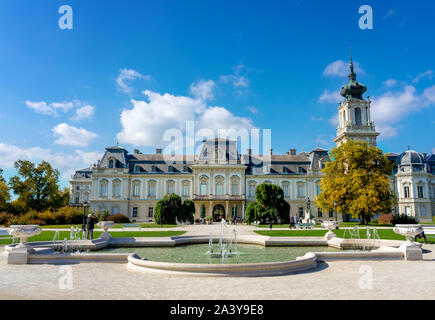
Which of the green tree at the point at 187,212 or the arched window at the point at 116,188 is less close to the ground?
the arched window at the point at 116,188

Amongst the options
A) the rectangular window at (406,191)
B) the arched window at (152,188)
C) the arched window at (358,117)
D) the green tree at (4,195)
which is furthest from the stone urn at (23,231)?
the rectangular window at (406,191)

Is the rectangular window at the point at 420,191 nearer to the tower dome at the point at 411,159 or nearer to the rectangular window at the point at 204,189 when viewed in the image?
the tower dome at the point at 411,159

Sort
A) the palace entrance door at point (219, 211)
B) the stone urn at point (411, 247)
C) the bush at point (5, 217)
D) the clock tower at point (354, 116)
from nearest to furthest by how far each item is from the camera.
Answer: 1. the stone urn at point (411, 247)
2. the bush at point (5, 217)
3. the clock tower at point (354, 116)
4. the palace entrance door at point (219, 211)

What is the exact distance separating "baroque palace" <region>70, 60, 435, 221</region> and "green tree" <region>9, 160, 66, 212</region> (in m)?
7.19

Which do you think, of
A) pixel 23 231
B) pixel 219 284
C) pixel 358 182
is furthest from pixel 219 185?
pixel 219 284

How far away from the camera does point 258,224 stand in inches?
1216

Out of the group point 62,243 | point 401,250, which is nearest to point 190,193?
point 62,243

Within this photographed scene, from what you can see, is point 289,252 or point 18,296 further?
point 289,252

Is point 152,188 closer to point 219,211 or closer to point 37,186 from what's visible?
point 219,211

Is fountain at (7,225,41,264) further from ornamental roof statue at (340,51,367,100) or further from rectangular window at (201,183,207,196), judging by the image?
ornamental roof statue at (340,51,367,100)

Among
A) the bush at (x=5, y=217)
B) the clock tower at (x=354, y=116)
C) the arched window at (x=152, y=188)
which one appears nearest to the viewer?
the bush at (x=5, y=217)

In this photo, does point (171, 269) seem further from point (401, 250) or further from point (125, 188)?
point (125, 188)

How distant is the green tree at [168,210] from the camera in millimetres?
30516
